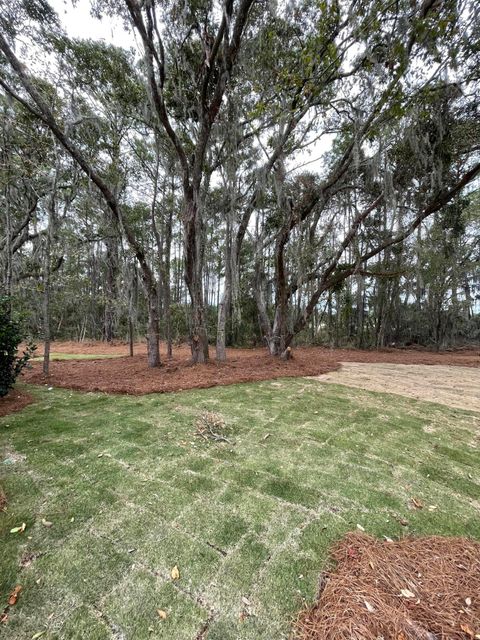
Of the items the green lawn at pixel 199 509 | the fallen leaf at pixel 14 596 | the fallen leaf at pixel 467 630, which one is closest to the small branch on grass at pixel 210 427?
the green lawn at pixel 199 509

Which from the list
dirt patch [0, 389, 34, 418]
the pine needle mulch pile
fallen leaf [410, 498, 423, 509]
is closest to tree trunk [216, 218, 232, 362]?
dirt patch [0, 389, 34, 418]

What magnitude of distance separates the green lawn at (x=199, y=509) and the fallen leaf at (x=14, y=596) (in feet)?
0.07

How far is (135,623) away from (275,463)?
1.31 m

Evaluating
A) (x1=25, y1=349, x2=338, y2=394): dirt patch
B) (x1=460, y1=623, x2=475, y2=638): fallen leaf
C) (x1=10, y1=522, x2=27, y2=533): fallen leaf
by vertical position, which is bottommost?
(x1=10, y1=522, x2=27, y2=533): fallen leaf

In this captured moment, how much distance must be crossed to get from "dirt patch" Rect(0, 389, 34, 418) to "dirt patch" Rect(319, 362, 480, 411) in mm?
4965

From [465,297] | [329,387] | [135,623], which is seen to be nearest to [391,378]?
[329,387]

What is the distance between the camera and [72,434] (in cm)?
262

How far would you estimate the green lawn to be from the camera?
1072 millimetres

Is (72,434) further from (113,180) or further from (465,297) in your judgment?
(465,297)

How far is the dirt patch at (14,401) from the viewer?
11.0 ft

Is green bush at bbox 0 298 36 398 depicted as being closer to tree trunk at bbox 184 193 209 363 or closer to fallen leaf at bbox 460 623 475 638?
tree trunk at bbox 184 193 209 363

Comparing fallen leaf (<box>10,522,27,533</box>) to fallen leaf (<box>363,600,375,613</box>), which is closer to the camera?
fallen leaf (<box>363,600,375,613</box>)

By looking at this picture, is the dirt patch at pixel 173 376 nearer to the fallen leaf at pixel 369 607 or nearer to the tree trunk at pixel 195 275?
the tree trunk at pixel 195 275

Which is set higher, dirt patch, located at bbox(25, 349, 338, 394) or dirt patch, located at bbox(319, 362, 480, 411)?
dirt patch, located at bbox(25, 349, 338, 394)
